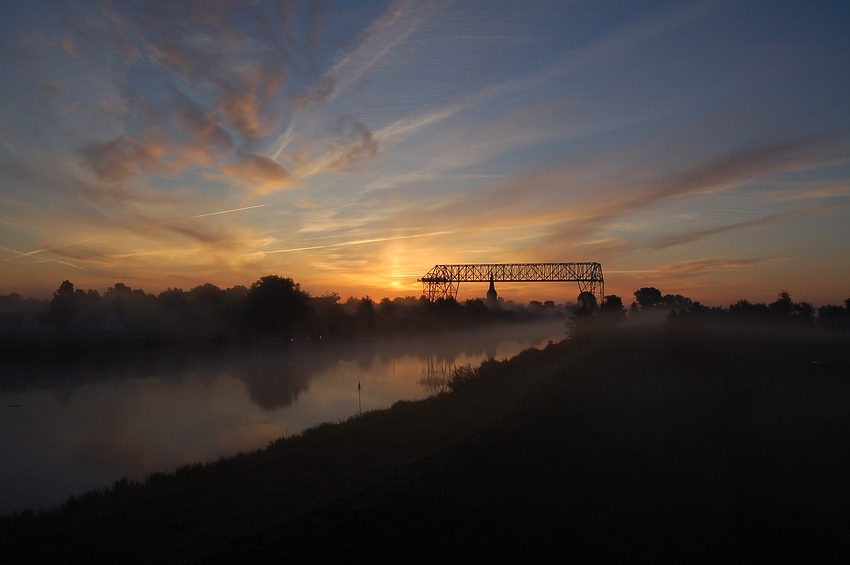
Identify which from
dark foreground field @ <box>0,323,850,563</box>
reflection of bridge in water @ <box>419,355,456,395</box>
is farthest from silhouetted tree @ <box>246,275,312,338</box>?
dark foreground field @ <box>0,323,850,563</box>

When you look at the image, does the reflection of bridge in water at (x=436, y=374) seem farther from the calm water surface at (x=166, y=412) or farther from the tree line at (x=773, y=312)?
the tree line at (x=773, y=312)

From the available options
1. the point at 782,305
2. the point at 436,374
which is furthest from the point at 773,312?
the point at 436,374

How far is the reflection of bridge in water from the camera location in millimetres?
29153

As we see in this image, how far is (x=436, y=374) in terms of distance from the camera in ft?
121

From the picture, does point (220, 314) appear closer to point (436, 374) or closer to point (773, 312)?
point (436, 374)

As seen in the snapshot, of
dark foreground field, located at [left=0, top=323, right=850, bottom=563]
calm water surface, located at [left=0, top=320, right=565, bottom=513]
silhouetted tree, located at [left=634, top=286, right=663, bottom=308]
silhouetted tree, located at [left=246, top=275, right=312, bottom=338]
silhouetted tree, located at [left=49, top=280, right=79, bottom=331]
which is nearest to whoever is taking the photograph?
dark foreground field, located at [left=0, top=323, right=850, bottom=563]

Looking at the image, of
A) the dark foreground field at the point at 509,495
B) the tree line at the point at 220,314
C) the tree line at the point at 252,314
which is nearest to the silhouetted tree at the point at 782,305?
the tree line at the point at 252,314

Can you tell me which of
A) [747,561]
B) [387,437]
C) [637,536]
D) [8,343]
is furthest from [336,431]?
[8,343]

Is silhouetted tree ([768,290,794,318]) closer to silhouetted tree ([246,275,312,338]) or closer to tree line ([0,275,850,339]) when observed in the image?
tree line ([0,275,850,339])

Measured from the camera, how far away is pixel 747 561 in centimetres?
763

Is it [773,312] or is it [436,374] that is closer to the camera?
[436,374]

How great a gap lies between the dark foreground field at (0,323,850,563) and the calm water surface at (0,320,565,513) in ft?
13.2

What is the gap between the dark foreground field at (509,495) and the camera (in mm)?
7023

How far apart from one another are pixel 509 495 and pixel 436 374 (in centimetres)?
2846
